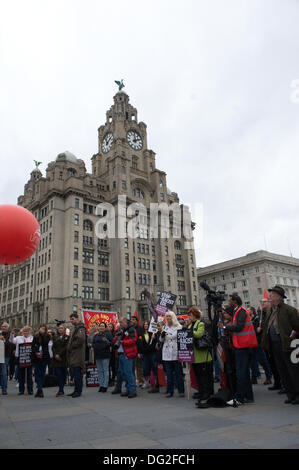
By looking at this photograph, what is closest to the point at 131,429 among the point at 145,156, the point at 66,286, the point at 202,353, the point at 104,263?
the point at 202,353

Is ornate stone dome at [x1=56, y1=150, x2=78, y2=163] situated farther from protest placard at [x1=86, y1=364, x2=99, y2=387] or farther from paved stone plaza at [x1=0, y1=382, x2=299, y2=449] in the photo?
paved stone plaza at [x1=0, y1=382, x2=299, y2=449]

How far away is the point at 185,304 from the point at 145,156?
33.7 meters

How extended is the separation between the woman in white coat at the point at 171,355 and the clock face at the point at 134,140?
6787 centimetres

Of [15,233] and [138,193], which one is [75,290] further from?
[15,233]

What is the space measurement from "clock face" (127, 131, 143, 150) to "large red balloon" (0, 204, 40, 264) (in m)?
67.9

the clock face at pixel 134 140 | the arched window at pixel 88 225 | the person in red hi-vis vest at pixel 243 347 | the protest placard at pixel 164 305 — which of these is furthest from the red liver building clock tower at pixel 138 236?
the person in red hi-vis vest at pixel 243 347

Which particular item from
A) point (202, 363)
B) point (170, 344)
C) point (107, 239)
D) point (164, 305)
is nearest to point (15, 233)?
point (170, 344)

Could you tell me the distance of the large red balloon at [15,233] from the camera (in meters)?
8.26

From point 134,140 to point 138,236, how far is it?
24.1 meters

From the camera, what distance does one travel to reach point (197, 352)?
817 centimetres

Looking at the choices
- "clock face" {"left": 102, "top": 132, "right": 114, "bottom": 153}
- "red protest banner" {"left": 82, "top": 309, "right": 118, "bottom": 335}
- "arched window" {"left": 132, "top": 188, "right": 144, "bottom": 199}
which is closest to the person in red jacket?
"red protest banner" {"left": 82, "top": 309, "right": 118, "bottom": 335}
